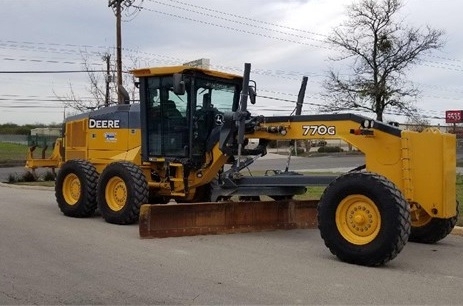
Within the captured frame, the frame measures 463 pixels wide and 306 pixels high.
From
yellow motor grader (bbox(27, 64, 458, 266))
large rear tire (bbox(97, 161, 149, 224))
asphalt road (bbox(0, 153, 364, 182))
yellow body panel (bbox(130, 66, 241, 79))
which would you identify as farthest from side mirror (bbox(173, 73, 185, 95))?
asphalt road (bbox(0, 153, 364, 182))

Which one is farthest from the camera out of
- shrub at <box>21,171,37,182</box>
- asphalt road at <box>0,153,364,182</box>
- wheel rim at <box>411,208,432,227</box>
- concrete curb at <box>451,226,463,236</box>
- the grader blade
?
asphalt road at <box>0,153,364,182</box>

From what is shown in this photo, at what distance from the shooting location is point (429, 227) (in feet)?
30.3

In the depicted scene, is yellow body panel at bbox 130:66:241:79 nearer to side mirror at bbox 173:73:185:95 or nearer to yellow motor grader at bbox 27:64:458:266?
yellow motor grader at bbox 27:64:458:266

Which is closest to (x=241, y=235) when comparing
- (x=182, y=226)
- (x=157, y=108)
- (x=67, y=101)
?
(x=182, y=226)

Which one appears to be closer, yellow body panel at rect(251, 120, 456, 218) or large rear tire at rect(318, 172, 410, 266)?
large rear tire at rect(318, 172, 410, 266)

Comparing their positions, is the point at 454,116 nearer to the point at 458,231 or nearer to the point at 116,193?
the point at 458,231

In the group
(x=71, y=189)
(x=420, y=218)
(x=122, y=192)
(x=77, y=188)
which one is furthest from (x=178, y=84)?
(x=420, y=218)

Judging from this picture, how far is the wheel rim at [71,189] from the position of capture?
12484mm

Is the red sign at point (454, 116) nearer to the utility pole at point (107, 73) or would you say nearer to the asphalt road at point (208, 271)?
the utility pole at point (107, 73)

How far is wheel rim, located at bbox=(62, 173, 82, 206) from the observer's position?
12484mm

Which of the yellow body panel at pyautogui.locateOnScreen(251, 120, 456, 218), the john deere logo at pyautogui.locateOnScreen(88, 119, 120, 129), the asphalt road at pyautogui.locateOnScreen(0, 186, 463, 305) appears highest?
the john deere logo at pyautogui.locateOnScreen(88, 119, 120, 129)

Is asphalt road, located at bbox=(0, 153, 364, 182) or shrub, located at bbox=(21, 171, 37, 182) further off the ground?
asphalt road, located at bbox=(0, 153, 364, 182)

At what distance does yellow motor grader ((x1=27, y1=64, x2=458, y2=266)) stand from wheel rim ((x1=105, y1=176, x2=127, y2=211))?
0.02 meters

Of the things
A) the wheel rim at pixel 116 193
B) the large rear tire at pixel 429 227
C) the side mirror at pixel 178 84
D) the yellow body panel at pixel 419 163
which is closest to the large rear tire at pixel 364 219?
the yellow body panel at pixel 419 163
